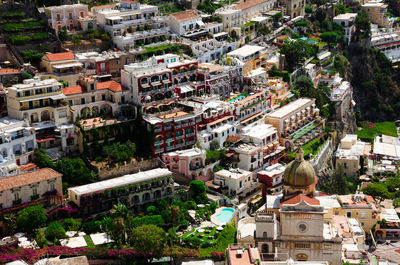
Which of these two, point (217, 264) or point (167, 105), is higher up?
point (167, 105)

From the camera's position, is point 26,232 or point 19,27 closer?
point 26,232

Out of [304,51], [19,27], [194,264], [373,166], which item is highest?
[19,27]

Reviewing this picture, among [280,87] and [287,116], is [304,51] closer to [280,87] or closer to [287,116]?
[280,87]

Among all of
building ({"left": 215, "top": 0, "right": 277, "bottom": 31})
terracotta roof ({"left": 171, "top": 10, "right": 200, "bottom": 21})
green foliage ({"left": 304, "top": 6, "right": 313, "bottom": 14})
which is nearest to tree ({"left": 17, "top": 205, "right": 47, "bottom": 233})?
terracotta roof ({"left": 171, "top": 10, "right": 200, "bottom": 21})

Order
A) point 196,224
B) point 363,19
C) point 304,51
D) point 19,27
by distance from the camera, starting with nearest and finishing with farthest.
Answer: point 196,224
point 19,27
point 304,51
point 363,19

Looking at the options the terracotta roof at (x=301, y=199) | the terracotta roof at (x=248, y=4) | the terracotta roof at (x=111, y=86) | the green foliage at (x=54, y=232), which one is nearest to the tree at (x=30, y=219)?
the green foliage at (x=54, y=232)

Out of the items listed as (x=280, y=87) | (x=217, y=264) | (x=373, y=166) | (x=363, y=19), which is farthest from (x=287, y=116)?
(x=363, y=19)

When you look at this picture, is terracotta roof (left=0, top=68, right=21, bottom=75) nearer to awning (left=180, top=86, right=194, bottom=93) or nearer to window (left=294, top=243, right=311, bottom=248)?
awning (left=180, top=86, right=194, bottom=93)

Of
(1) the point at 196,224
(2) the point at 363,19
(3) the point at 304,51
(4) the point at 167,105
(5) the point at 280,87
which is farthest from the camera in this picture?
(2) the point at 363,19
